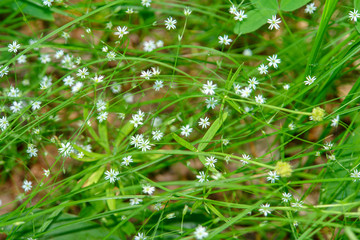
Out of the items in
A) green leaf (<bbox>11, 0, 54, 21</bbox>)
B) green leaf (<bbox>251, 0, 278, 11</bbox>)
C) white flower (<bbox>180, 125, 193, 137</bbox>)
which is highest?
green leaf (<bbox>11, 0, 54, 21</bbox>)

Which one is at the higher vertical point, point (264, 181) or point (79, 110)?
point (79, 110)

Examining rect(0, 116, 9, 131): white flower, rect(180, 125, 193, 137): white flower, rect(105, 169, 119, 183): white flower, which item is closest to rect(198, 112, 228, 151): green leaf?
rect(180, 125, 193, 137): white flower

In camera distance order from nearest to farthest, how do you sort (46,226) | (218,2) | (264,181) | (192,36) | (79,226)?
(46,226) → (79,226) → (264,181) → (218,2) → (192,36)

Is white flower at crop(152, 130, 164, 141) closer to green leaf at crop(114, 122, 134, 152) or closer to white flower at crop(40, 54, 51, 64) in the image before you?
green leaf at crop(114, 122, 134, 152)

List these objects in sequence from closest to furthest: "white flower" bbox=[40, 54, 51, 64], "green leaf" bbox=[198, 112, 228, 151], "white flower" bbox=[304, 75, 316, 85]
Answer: "green leaf" bbox=[198, 112, 228, 151], "white flower" bbox=[304, 75, 316, 85], "white flower" bbox=[40, 54, 51, 64]

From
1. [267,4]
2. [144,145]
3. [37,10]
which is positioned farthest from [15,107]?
[267,4]

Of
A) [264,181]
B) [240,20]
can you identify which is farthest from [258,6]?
[264,181]

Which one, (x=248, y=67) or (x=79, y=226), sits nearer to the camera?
(x=79, y=226)

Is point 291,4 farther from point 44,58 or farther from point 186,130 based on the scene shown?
point 44,58

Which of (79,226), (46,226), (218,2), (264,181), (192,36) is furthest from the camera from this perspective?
(192,36)

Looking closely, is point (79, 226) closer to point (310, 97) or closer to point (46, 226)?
point (46, 226)
